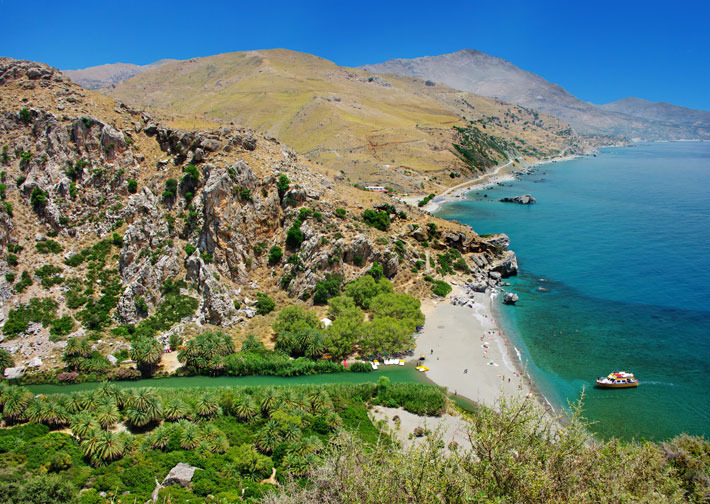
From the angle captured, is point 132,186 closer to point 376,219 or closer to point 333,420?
point 376,219

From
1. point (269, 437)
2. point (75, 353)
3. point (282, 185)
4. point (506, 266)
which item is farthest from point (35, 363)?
point (506, 266)

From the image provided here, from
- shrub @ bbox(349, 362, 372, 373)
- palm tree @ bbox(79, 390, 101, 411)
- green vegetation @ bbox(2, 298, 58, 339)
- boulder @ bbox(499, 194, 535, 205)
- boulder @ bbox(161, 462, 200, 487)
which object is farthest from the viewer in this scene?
boulder @ bbox(499, 194, 535, 205)

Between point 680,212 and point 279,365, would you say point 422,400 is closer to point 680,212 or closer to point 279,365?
point 279,365

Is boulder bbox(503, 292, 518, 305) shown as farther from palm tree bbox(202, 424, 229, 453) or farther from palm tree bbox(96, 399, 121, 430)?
palm tree bbox(96, 399, 121, 430)

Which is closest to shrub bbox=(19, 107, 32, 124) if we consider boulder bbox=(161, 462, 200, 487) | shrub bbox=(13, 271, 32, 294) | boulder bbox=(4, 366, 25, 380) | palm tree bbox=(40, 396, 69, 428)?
shrub bbox=(13, 271, 32, 294)

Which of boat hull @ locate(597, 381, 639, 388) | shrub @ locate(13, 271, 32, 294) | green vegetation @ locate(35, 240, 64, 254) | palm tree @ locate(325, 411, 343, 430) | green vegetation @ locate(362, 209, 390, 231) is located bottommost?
boat hull @ locate(597, 381, 639, 388)

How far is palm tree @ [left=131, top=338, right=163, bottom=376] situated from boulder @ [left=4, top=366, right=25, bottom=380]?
1256 cm

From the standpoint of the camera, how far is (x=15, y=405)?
38031 mm

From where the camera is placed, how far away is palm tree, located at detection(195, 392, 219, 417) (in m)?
39.4

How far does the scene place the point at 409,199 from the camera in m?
137

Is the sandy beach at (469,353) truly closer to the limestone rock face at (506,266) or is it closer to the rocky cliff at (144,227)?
the rocky cliff at (144,227)

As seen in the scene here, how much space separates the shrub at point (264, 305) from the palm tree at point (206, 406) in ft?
66.6

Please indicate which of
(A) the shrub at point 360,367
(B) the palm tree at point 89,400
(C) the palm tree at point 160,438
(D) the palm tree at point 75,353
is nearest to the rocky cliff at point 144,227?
(D) the palm tree at point 75,353

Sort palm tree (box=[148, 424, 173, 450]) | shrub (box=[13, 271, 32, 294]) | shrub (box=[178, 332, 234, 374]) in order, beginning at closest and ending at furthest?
palm tree (box=[148, 424, 173, 450]) → shrub (box=[178, 332, 234, 374]) → shrub (box=[13, 271, 32, 294])
